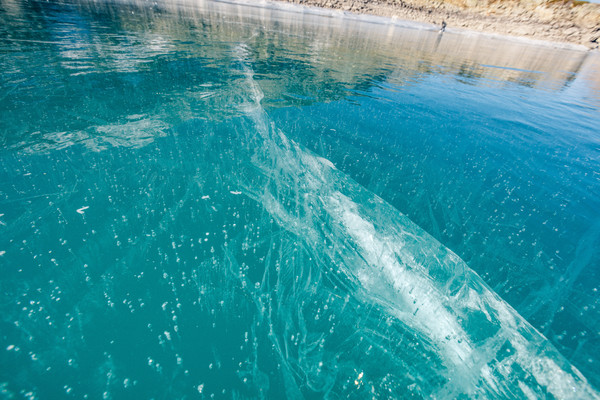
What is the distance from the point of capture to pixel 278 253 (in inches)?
109

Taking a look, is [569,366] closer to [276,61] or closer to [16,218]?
[16,218]

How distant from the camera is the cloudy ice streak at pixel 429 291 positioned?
2025 mm

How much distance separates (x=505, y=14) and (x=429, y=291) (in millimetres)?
124064

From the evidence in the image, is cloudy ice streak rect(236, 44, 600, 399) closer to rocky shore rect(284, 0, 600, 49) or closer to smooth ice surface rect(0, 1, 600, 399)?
smooth ice surface rect(0, 1, 600, 399)

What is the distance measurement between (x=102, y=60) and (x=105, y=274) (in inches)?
381

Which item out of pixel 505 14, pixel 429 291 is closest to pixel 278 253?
pixel 429 291

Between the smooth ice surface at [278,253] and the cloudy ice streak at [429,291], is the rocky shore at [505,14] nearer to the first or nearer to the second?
the smooth ice surface at [278,253]

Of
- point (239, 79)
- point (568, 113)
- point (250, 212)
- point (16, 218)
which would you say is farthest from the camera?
point (568, 113)

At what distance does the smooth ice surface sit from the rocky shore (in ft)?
329

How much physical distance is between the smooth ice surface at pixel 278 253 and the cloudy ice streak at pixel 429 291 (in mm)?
18

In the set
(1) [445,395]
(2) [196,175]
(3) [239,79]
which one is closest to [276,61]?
(3) [239,79]

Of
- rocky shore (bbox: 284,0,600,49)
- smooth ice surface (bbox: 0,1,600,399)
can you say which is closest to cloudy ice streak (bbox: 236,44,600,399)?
smooth ice surface (bbox: 0,1,600,399)

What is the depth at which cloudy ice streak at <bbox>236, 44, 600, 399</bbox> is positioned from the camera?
2025mm

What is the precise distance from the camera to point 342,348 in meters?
2.06
